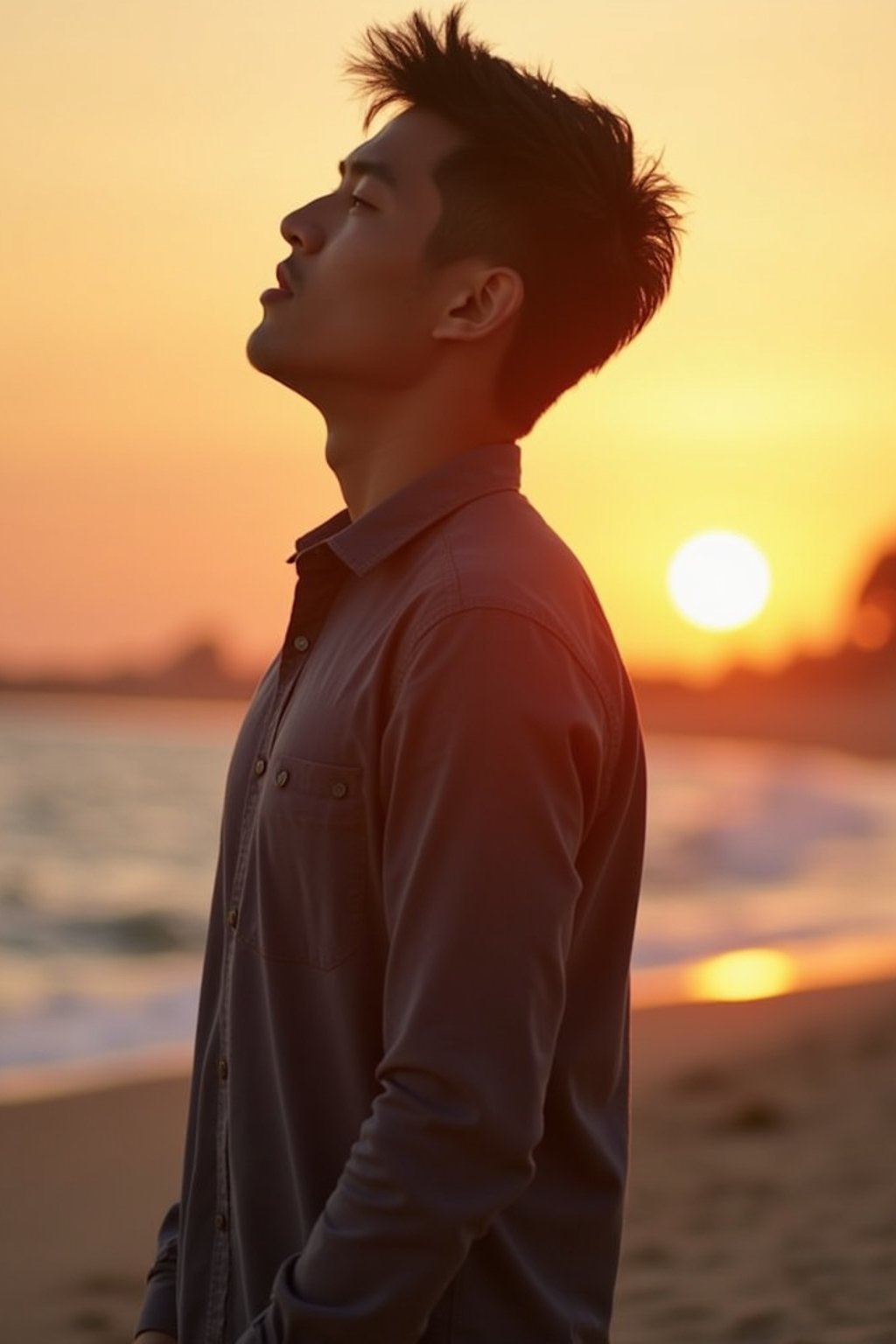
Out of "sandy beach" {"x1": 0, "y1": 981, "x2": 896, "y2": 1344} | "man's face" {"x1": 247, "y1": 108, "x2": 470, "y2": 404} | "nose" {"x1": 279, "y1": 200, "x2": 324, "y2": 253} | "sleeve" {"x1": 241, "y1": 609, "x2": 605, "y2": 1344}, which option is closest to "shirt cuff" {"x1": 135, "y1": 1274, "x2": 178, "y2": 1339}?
"sleeve" {"x1": 241, "y1": 609, "x2": 605, "y2": 1344}

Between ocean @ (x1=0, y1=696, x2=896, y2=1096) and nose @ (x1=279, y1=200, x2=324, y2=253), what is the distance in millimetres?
6629

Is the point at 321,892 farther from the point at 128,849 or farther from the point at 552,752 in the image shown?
the point at 128,849

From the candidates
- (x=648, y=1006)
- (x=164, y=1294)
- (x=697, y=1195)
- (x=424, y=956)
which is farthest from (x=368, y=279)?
(x=648, y=1006)

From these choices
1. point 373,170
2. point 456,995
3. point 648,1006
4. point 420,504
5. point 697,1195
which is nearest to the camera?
point 456,995

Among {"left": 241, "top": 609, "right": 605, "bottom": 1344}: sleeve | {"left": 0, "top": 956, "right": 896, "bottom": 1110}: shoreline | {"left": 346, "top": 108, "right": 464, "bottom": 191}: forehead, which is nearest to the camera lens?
{"left": 241, "top": 609, "right": 605, "bottom": 1344}: sleeve

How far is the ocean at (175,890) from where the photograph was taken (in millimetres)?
11234

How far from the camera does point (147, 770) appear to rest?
41.4m

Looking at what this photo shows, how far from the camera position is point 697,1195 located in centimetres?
603

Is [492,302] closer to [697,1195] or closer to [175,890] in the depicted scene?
[697,1195]

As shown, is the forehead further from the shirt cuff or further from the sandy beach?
the sandy beach

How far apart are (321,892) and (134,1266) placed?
4.00 meters

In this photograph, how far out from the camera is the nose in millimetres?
2148

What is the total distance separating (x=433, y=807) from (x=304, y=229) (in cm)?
81

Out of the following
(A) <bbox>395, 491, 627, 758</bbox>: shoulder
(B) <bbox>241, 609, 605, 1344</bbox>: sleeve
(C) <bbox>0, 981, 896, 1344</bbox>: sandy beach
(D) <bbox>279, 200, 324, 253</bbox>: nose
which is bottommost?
(C) <bbox>0, 981, 896, 1344</bbox>: sandy beach
